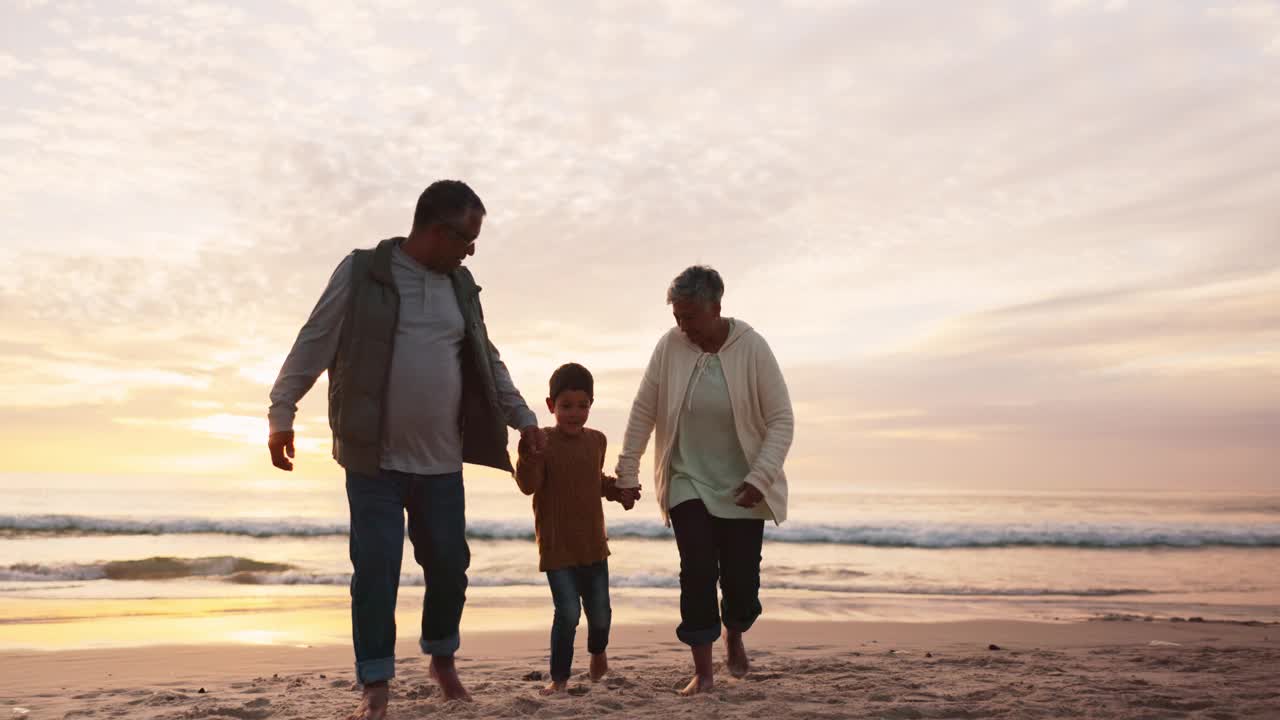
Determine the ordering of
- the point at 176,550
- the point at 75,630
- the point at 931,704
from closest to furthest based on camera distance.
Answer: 1. the point at 931,704
2. the point at 75,630
3. the point at 176,550

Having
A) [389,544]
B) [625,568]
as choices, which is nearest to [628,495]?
[389,544]

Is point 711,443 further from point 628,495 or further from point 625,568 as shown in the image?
point 625,568

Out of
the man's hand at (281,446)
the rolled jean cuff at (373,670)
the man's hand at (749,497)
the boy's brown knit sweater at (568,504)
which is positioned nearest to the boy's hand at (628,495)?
the boy's brown knit sweater at (568,504)

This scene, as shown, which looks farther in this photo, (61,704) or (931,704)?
(61,704)

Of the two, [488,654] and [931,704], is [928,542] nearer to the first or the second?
[488,654]

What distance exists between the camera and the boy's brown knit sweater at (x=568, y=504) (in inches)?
175

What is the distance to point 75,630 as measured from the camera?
7.51 m

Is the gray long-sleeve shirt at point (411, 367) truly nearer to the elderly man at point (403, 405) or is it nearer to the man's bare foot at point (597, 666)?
the elderly man at point (403, 405)

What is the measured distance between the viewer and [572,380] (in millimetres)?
4477

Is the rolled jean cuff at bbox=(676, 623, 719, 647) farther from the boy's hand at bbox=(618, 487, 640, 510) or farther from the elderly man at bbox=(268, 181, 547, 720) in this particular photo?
the elderly man at bbox=(268, 181, 547, 720)

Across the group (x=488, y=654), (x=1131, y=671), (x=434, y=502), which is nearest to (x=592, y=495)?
(x=434, y=502)

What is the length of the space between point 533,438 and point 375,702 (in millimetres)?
1182

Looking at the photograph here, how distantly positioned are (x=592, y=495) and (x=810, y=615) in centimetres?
489

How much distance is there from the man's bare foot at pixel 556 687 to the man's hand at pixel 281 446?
1.69m
